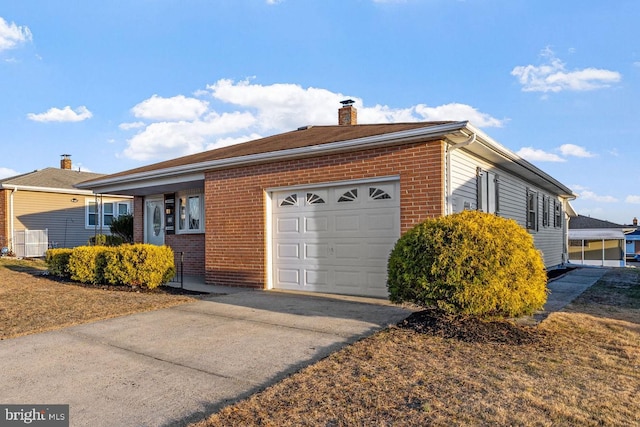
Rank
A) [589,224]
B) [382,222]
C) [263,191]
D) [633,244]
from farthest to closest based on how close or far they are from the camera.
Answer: [633,244]
[589,224]
[263,191]
[382,222]

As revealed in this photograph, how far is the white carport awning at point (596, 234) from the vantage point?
32.6 metres

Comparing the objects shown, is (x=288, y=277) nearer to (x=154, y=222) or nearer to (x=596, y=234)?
(x=154, y=222)

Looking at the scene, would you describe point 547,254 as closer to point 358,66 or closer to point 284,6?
point 358,66

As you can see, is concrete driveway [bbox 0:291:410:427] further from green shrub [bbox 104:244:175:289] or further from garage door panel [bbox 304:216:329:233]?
green shrub [bbox 104:244:175:289]

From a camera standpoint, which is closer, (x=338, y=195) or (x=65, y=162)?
(x=338, y=195)

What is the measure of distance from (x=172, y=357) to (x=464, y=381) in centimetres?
304

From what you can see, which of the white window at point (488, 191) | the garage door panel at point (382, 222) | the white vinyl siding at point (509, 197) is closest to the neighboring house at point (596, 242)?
the white vinyl siding at point (509, 197)

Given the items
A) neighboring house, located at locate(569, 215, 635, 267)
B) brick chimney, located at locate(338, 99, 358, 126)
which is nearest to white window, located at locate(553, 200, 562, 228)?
brick chimney, located at locate(338, 99, 358, 126)

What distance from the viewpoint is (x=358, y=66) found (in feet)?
41.4

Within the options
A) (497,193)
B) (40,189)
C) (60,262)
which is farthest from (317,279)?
(40,189)

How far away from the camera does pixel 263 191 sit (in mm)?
9836

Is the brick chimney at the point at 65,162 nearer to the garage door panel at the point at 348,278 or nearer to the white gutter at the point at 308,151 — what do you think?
the white gutter at the point at 308,151

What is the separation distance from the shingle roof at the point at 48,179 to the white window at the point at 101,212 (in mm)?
1439

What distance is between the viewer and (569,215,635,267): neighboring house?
33.2 meters
